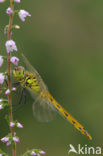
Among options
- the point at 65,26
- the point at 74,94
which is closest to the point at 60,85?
the point at 74,94

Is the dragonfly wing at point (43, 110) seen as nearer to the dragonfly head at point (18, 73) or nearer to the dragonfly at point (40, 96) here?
the dragonfly at point (40, 96)

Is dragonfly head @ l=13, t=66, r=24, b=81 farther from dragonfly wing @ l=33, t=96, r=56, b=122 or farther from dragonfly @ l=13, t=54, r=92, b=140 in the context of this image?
dragonfly wing @ l=33, t=96, r=56, b=122

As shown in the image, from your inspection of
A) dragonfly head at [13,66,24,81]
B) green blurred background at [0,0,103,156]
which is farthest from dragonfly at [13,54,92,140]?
green blurred background at [0,0,103,156]

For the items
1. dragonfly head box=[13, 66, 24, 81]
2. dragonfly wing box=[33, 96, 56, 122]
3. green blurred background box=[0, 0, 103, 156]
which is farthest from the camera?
green blurred background box=[0, 0, 103, 156]

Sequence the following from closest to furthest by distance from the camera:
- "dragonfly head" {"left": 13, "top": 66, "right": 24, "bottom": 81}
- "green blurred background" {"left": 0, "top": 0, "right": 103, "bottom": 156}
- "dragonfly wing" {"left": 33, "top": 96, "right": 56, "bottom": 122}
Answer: "dragonfly head" {"left": 13, "top": 66, "right": 24, "bottom": 81} → "dragonfly wing" {"left": 33, "top": 96, "right": 56, "bottom": 122} → "green blurred background" {"left": 0, "top": 0, "right": 103, "bottom": 156}

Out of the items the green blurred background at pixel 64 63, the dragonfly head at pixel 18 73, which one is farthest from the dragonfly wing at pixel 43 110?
the green blurred background at pixel 64 63

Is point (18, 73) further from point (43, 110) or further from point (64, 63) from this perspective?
point (64, 63)
